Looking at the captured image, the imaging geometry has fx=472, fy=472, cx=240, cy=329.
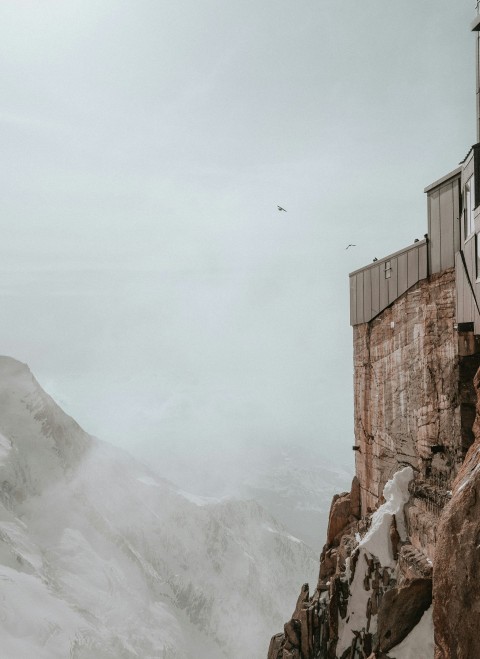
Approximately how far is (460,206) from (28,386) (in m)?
132

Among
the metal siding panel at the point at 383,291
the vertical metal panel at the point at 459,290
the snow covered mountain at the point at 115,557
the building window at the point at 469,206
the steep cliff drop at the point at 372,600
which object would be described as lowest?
the snow covered mountain at the point at 115,557

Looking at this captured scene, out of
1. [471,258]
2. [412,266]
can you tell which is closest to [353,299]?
[412,266]

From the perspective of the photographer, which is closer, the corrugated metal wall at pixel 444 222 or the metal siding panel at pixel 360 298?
the corrugated metal wall at pixel 444 222

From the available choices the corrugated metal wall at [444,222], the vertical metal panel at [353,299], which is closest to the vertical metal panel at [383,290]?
the vertical metal panel at [353,299]

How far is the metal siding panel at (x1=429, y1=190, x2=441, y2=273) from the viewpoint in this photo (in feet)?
45.8

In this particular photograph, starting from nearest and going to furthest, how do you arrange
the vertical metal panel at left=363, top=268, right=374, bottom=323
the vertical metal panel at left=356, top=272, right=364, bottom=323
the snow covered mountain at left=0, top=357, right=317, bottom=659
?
the vertical metal panel at left=363, top=268, right=374, bottom=323 → the vertical metal panel at left=356, top=272, right=364, bottom=323 → the snow covered mountain at left=0, top=357, right=317, bottom=659

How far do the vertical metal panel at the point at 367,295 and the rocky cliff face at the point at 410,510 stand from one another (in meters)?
0.45

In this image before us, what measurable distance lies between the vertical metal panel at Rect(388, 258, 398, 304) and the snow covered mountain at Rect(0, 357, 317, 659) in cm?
6417

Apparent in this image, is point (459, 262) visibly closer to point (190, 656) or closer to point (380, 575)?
point (380, 575)

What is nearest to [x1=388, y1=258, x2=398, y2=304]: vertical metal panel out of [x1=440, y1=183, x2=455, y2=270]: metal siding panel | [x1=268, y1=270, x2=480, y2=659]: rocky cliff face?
[x1=268, y1=270, x2=480, y2=659]: rocky cliff face

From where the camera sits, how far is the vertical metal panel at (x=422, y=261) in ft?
47.6

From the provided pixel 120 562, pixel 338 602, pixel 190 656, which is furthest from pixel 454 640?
pixel 120 562

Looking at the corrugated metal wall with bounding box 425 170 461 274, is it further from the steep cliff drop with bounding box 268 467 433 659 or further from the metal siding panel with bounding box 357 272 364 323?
the steep cliff drop with bounding box 268 467 433 659

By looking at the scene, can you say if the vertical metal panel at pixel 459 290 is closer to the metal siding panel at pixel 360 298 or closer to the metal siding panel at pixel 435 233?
the metal siding panel at pixel 435 233
